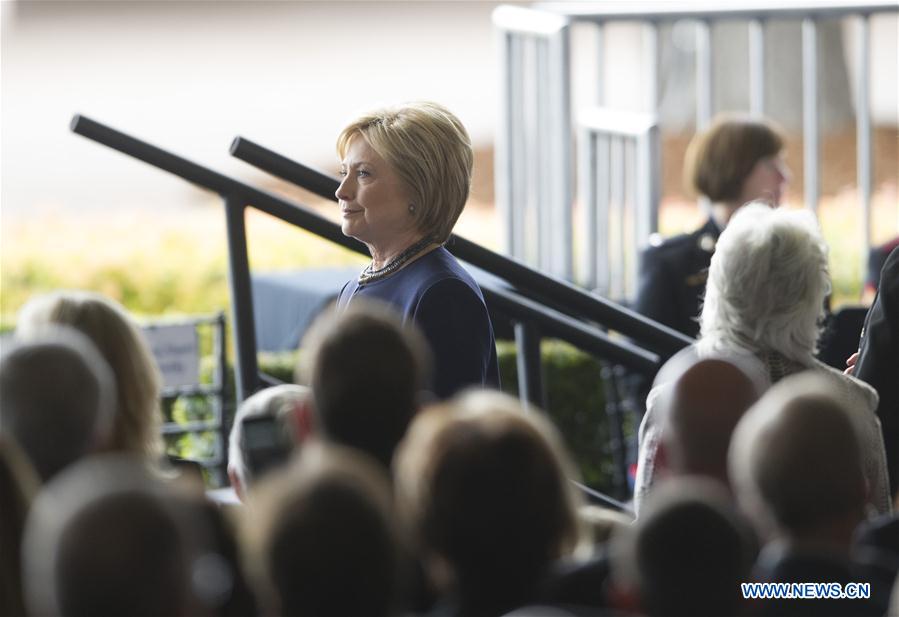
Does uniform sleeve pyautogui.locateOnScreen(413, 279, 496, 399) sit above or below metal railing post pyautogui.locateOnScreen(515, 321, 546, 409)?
above

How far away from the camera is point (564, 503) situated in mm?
1743

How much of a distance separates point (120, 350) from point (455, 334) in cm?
83

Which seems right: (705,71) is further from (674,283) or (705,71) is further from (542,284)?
A: (542,284)

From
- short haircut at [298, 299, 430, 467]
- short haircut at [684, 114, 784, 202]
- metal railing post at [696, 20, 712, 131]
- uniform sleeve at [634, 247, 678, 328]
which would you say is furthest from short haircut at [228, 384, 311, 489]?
metal railing post at [696, 20, 712, 131]

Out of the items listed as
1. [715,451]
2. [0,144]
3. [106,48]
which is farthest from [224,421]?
[106,48]

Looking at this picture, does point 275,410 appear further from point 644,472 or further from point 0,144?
point 0,144

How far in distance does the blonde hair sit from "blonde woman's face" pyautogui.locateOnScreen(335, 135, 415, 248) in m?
0.94

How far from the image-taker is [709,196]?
4914mm

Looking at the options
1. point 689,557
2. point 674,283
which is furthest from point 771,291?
point 674,283

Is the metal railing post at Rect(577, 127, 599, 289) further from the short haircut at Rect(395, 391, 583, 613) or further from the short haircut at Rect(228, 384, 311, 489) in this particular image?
the short haircut at Rect(395, 391, 583, 613)

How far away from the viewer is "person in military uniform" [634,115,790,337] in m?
4.74

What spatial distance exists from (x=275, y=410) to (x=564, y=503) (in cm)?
61

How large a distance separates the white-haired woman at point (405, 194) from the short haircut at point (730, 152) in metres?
1.81

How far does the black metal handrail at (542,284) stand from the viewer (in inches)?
135
